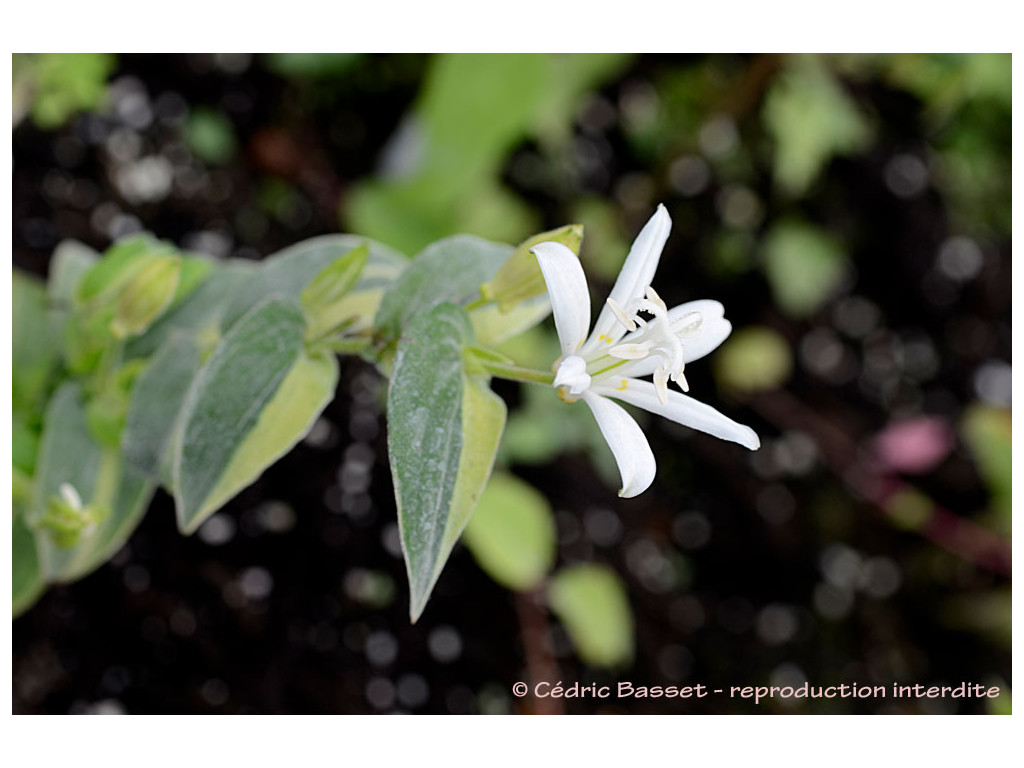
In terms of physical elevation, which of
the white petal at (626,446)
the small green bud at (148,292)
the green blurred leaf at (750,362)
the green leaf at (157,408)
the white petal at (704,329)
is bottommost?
the green blurred leaf at (750,362)

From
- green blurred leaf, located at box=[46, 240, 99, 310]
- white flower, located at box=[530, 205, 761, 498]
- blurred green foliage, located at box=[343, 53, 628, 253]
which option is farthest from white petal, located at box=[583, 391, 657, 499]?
blurred green foliage, located at box=[343, 53, 628, 253]

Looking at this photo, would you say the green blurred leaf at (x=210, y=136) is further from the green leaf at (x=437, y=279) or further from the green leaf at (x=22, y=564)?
the green leaf at (x=437, y=279)

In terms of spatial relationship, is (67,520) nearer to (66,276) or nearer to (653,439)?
(66,276)

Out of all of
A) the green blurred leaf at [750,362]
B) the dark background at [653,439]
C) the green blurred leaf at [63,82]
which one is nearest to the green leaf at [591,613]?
the dark background at [653,439]
